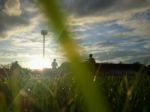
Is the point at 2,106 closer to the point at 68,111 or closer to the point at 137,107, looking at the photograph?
the point at 68,111

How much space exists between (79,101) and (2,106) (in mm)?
555

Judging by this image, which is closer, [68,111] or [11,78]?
[68,111]

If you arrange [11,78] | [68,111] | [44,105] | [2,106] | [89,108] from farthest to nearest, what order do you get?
[11,78] < [44,105] < [89,108] < [68,111] < [2,106]

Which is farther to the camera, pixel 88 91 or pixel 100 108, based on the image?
pixel 88 91

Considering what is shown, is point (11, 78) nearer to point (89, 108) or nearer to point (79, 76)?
point (79, 76)

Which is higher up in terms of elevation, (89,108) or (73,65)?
(73,65)

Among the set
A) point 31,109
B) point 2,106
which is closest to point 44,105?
point 31,109

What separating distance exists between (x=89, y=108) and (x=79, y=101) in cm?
24

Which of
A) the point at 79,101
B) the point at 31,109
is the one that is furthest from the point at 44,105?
the point at 79,101

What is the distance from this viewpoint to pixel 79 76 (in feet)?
7.07

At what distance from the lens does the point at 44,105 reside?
1673 millimetres

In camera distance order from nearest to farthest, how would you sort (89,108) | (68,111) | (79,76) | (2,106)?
(2,106), (68,111), (89,108), (79,76)

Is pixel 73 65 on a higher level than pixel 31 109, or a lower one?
higher

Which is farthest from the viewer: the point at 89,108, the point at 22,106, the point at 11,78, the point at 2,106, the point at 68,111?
the point at 11,78
